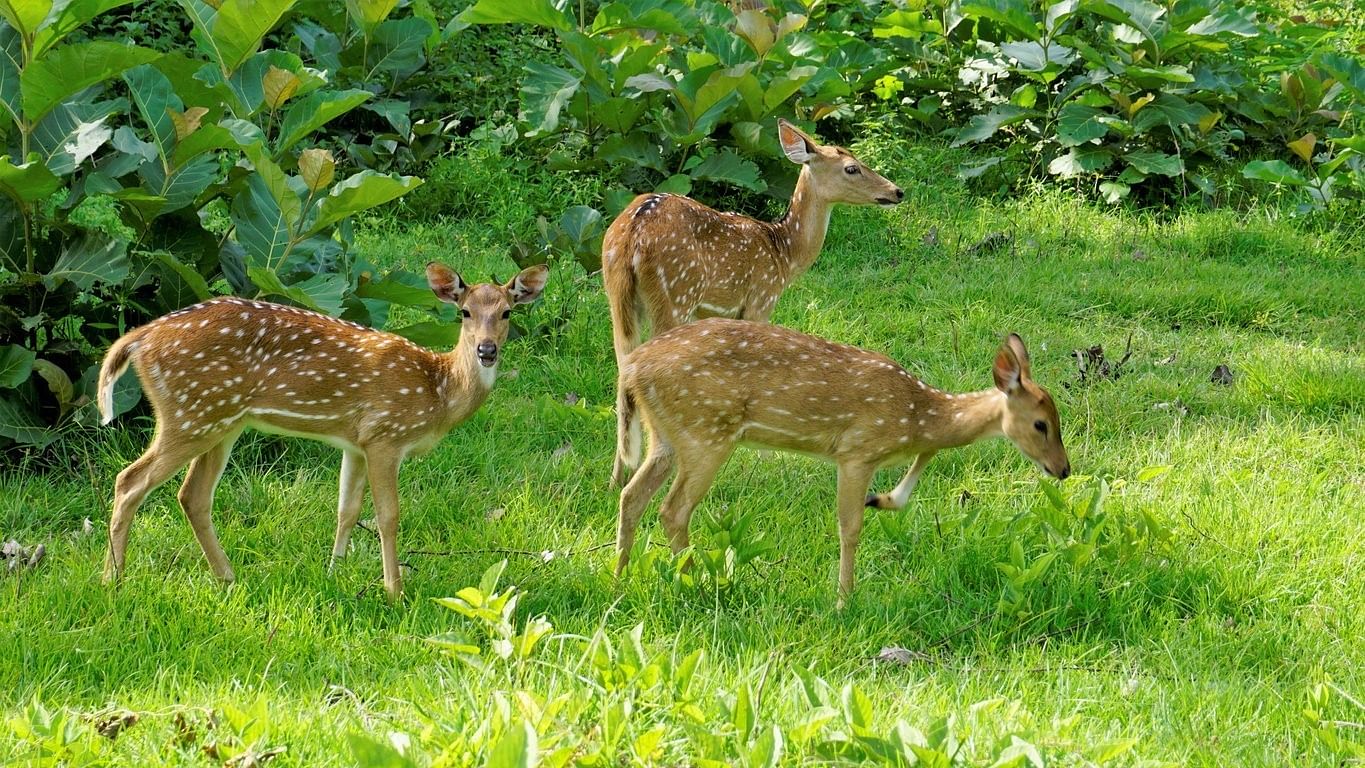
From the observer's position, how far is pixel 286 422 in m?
5.11

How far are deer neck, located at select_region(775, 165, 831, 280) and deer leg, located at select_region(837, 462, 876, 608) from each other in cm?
233

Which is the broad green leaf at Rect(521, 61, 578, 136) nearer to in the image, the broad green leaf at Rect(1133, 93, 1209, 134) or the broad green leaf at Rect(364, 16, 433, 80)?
the broad green leaf at Rect(364, 16, 433, 80)

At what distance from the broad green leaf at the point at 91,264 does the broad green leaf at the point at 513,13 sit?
2963 millimetres

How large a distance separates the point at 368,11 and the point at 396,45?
25.3 inches

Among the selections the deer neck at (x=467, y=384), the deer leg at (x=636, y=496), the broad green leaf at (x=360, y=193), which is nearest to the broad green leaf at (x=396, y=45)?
the broad green leaf at (x=360, y=193)

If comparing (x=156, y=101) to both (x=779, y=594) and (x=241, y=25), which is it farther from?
(x=779, y=594)

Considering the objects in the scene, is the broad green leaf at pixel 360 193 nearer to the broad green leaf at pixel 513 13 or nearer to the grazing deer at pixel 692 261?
the grazing deer at pixel 692 261

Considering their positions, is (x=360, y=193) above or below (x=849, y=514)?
above

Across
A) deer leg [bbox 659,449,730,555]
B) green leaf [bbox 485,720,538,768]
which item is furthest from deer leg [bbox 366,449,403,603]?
green leaf [bbox 485,720,538,768]

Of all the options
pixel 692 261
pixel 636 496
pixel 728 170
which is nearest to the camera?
pixel 636 496

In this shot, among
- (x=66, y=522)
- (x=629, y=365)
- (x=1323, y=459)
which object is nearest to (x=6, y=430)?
(x=66, y=522)

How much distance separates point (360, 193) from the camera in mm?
5531

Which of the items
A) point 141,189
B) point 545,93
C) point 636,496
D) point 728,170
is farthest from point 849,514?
point 545,93

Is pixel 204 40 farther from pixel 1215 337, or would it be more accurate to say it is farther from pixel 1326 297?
pixel 1326 297
